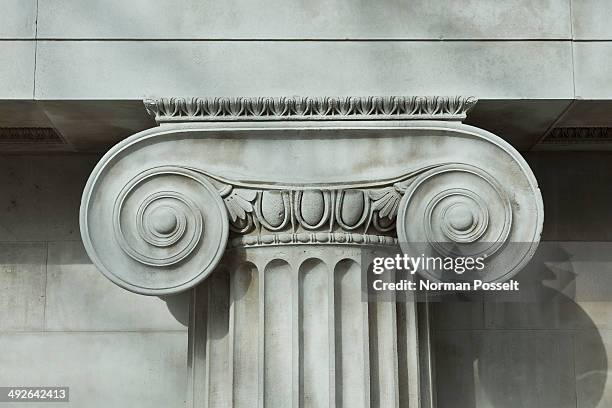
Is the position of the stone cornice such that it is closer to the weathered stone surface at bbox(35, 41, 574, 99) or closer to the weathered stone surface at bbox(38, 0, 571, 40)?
the weathered stone surface at bbox(35, 41, 574, 99)

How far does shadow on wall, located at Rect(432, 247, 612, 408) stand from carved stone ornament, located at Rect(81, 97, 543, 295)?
1757 mm

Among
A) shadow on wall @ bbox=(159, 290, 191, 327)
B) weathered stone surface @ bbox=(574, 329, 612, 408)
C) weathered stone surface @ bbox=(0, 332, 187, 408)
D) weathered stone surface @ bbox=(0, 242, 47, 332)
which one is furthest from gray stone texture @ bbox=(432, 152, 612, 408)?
weathered stone surface @ bbox=(0, 242, 47, 332)

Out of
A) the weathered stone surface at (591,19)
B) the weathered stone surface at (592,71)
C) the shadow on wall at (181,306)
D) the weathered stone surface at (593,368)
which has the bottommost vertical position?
the weathered stone surface at (593,368)

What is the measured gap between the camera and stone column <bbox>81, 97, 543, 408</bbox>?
6.49m

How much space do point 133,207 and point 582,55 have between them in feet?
11.1

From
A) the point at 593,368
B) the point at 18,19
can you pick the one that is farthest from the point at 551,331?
the point at 18,19

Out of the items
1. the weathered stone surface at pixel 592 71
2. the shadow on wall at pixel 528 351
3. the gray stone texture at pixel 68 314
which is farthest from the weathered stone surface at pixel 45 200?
the weathered stone surface at pixel 592 71

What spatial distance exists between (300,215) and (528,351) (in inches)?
112

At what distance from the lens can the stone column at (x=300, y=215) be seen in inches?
255

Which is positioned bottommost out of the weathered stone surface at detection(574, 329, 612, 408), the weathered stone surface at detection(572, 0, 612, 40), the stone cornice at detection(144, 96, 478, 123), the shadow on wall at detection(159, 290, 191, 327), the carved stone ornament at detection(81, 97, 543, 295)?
the weathered stone surface at detection(574, 329, 612, 408)

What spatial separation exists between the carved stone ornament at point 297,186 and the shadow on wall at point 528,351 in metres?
1.76

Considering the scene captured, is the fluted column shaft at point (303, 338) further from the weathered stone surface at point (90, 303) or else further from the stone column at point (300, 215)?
the weathered stone surface at point (90, 303)

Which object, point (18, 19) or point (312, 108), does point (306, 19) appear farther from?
point (18, 19)

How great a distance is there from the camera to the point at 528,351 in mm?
8195
